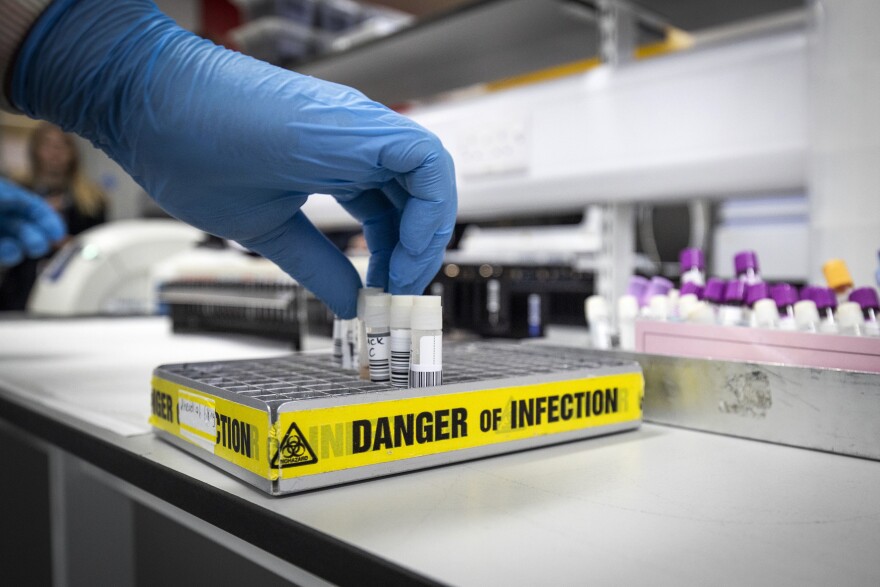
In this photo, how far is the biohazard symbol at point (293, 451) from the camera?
1.96 feet

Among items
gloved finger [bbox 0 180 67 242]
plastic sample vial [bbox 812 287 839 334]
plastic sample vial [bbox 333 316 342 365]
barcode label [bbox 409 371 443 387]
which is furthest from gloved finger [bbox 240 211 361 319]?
gloved finger [bbox 0 180 67 242]

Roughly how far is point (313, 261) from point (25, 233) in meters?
2.01

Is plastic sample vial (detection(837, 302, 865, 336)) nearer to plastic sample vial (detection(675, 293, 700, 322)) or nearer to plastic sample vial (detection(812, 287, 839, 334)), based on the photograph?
plastic sample vial (detection(812, 287, 839, 334))

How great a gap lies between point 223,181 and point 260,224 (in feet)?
0.32

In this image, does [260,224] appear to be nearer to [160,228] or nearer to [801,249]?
[801,249]

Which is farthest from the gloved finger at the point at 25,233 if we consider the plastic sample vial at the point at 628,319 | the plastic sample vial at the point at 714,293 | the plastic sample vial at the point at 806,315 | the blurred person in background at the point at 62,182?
the plastic sample vial at the point at 806,315

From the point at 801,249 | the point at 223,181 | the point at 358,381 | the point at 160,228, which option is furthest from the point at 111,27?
the point at 160,228

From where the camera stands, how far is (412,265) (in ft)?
2.78

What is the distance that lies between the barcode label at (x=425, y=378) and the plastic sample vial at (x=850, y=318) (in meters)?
0.48

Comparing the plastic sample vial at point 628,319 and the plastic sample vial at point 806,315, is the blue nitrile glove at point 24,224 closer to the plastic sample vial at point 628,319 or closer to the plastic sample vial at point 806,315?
the plastic sample vial at point 628,319

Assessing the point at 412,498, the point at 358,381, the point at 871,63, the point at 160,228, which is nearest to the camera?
the point at 412,498

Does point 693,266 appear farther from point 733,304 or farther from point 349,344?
point 349,344

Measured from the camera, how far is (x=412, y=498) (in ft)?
1.99

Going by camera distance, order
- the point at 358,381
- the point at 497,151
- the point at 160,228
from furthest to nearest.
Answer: the point at 160,228, the point at 497,151, the point at 358,381
